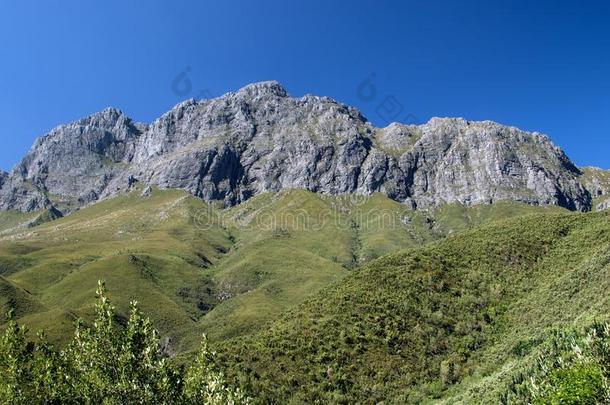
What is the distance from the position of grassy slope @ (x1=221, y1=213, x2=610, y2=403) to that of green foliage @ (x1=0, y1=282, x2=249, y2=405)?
34.7 metres

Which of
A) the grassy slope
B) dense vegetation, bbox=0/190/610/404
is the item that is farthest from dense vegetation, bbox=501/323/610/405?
the grassy slope

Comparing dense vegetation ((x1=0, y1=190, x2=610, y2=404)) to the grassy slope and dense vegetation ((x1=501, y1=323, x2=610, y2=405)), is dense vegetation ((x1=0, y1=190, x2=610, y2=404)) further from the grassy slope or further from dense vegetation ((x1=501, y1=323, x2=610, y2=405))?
the grassy slope

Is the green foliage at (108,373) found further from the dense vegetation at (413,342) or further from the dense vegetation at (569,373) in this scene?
the dense vegetation at (569,373)

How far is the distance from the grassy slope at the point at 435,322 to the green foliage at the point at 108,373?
114 feet

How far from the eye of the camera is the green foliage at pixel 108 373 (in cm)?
2292

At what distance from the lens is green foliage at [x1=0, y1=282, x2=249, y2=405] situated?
22922mm

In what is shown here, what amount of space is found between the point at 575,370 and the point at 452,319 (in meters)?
53.3

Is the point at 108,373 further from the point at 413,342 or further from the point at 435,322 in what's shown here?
the point at 435,322

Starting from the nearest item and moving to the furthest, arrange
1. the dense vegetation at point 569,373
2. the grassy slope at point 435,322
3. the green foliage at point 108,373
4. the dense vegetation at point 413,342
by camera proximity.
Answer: the green foliage at point 108,373
the dense vegetation at point 413,342
the dense vegetation at point 569,373
the grassy slope at point 435,322

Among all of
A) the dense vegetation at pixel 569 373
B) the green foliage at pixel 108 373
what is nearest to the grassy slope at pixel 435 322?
the dense vegetation at pixel 569 373

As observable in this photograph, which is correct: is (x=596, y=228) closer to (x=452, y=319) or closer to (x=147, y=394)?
(x=452, y=319)

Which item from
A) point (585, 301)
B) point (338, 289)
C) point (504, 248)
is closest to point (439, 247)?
point (504, 248)

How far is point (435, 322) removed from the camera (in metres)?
84.6

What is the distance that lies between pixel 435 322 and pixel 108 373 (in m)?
71.3
